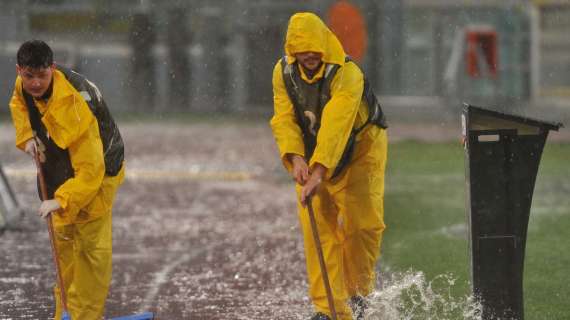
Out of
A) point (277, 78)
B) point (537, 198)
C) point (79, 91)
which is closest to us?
point (79, 91)

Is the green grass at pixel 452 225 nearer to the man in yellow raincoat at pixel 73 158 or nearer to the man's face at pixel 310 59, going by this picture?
the man's face at pixel 310 59

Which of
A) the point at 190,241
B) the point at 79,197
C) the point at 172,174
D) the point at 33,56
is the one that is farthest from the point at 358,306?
the point at 172,174

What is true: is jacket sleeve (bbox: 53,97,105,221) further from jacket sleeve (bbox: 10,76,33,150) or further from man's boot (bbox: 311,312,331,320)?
man's boot (bbox: 311,312,331,320)

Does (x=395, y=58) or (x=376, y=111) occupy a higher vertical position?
(x=376, y=111)

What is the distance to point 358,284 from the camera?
740 centimetres

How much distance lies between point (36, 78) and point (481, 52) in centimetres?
1826

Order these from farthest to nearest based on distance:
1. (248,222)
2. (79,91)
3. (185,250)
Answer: (248,222) → (185,250) → (79,91)

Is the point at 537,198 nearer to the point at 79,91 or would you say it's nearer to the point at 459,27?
the point at 79,91

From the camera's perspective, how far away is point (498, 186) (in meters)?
6.43

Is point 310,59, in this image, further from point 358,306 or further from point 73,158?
point 358,306

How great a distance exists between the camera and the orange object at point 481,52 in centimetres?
2339

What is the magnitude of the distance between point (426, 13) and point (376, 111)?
61.7 feet

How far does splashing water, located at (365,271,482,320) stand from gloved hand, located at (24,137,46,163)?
2.07 meters

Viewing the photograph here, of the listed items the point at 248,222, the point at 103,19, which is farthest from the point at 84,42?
the point at 248,222
